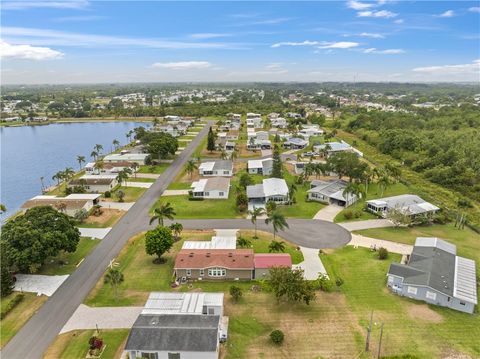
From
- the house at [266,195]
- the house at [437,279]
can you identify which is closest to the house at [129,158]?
the house at [266,195]

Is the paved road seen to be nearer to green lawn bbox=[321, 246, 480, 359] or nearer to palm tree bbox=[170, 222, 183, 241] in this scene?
palm tree bbox=[170, 222, 183, 241]

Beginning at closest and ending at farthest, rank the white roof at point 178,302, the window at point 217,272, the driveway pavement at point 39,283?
the white roof at point 178,302 → the driveway pavement at point 39,283 → the window at point 217,272

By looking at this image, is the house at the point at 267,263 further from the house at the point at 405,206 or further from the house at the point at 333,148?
the house at the point at 333,148

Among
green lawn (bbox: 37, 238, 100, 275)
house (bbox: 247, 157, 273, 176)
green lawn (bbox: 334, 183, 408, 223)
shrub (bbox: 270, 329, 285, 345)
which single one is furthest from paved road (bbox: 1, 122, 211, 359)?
green lawn (bbox: 334, 183, 408, 223)

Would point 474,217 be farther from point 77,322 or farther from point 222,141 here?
point 222,141

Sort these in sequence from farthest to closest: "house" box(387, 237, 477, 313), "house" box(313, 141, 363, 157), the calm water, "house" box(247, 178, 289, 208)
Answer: "house" box(313, 141, 363, 157) < the calm water < "house" box(247, 178, 289, 208) < "house" box(387, 237, 477, 313)
